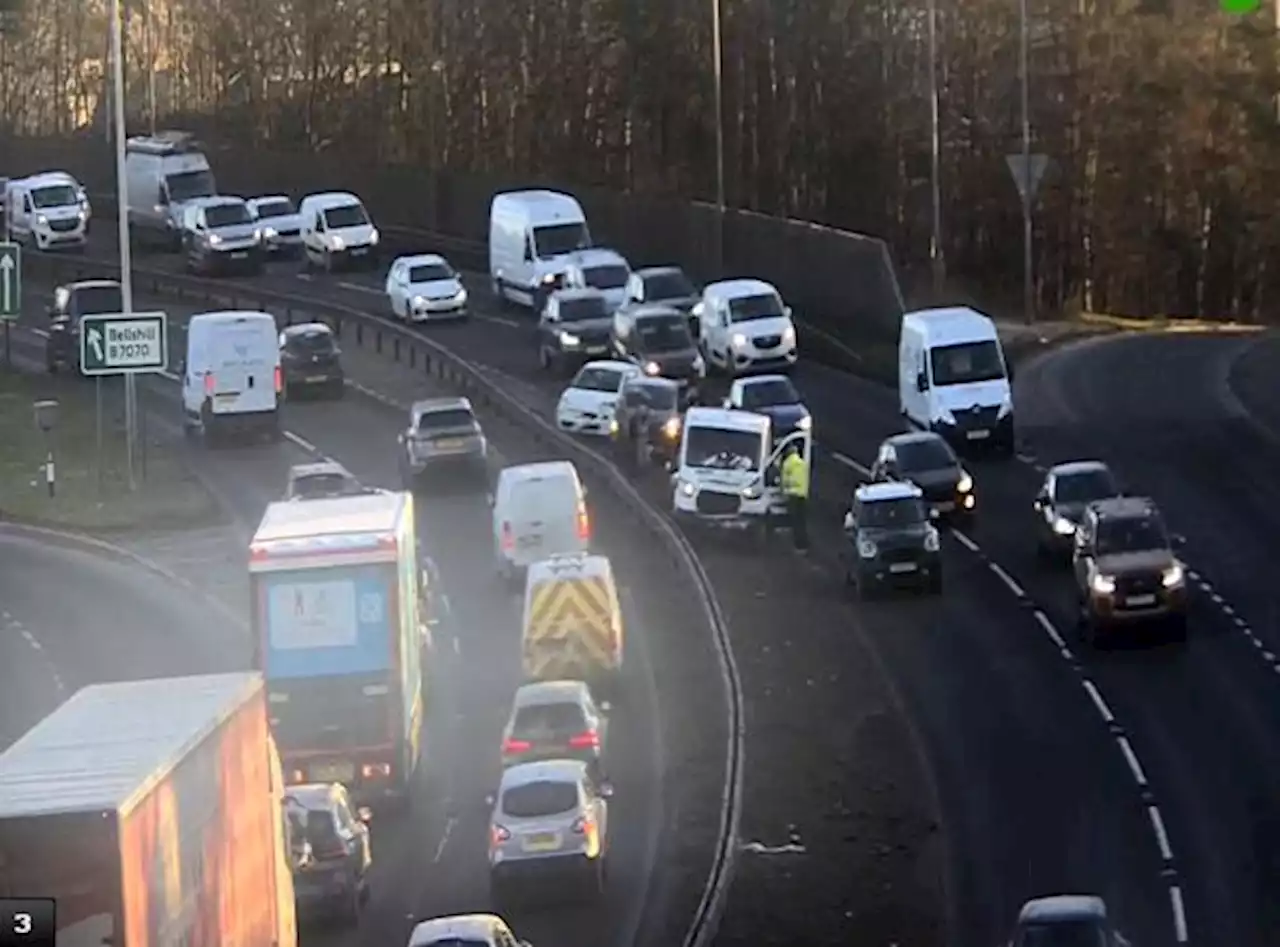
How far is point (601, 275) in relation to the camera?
60.5 metres

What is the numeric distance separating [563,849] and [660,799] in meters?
3.49

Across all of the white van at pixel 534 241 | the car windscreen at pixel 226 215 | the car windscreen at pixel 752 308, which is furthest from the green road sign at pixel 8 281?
the car windscreen at pixel 226 215

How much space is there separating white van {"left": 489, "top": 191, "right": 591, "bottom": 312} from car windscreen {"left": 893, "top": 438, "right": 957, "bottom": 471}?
20.0 m

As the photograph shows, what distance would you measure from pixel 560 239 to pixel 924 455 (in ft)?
71.5

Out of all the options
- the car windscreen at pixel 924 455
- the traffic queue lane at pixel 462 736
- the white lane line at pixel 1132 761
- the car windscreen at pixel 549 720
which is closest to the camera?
the traffic queue lane at pixel 462 736

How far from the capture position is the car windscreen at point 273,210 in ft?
242

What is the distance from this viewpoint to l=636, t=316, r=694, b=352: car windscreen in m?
54.2

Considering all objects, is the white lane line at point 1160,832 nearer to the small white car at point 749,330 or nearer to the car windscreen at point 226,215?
the small white car at point 749,330

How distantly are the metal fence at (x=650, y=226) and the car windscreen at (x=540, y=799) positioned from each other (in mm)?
31143

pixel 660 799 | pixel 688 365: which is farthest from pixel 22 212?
pixel 660 799

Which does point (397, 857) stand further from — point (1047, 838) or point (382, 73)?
point (382, 73)

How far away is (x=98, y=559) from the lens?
45.2m

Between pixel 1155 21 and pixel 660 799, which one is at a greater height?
pixel 1155 21

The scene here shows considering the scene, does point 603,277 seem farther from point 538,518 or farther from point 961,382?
point 538,518
